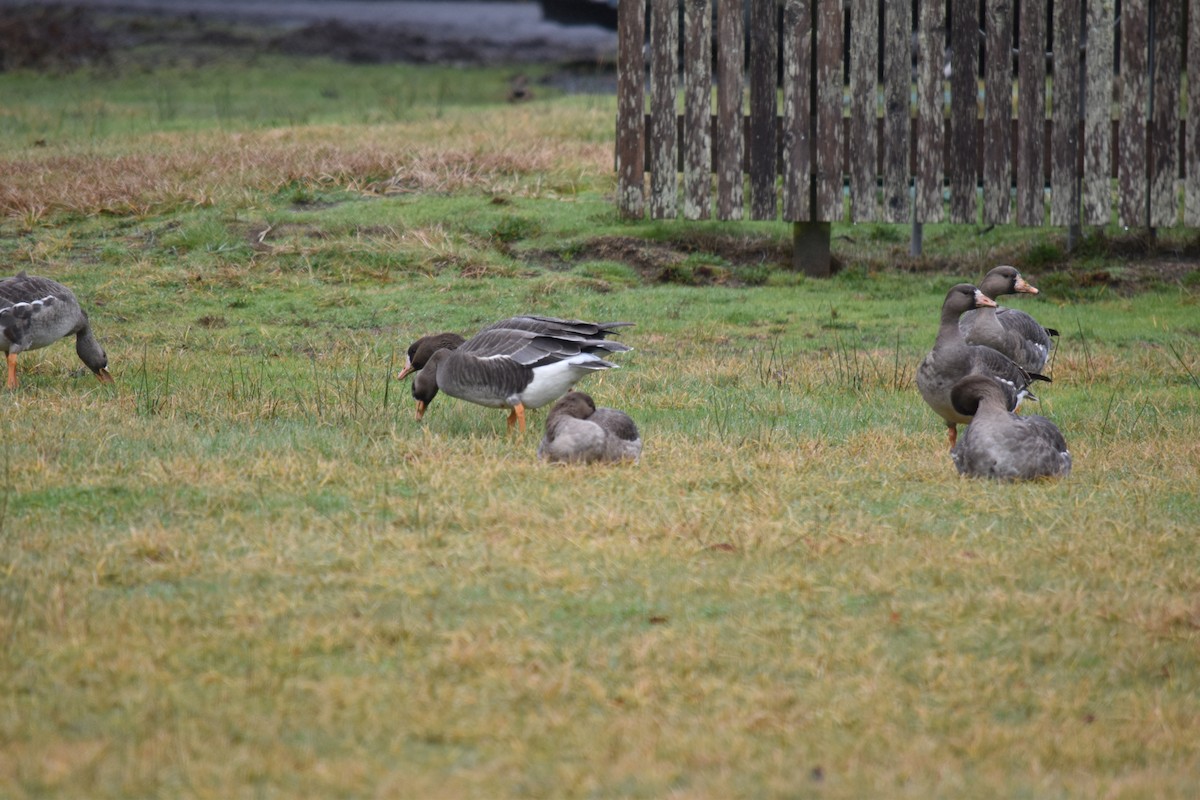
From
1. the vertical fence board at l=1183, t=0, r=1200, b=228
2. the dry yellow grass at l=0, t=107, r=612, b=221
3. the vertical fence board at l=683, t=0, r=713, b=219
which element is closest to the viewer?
the vertical fence board at l=1183, t=0, r=1200, b=228

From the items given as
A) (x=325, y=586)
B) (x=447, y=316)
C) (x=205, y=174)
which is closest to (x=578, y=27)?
(x=205, y=174)

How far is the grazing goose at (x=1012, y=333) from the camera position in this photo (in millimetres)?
10586

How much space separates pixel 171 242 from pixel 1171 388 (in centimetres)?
972

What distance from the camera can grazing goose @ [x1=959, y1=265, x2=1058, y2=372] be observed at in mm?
10586

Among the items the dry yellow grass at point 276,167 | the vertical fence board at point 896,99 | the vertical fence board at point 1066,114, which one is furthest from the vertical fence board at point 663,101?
the vertical fence board at point 1066,114

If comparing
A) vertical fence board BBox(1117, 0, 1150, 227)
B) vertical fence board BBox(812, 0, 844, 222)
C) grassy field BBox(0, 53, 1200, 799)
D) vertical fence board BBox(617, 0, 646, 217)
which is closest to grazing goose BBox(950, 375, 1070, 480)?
grassy field BBox(0, 53, 1200, 799)

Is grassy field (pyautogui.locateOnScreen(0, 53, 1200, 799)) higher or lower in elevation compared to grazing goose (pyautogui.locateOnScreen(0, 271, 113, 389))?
lower

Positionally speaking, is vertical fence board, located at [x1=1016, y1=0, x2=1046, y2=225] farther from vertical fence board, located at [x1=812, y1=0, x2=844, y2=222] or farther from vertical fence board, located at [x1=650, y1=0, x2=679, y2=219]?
vertical fence board, located at [x1=650, y1=0, x2=679, y2=219]

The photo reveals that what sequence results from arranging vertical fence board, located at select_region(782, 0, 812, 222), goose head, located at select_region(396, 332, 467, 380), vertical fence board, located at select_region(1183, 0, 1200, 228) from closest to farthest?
goose head, located at select_region(396, 332, 467, 380), vertical fence board, located at select_region(1183, 0, 1200, 228), vertical fence board, located at select_region(782, 0, 812, 222)

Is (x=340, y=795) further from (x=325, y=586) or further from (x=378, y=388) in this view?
(x=378, y=388)

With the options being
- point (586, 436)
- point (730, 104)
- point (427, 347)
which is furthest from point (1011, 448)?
point (730, 104)

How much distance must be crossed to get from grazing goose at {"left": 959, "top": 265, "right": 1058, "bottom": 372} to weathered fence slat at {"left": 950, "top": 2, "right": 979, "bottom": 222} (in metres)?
3.53

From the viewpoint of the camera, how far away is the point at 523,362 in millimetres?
9023

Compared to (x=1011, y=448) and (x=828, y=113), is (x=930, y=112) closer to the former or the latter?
(x=828, y=113)
